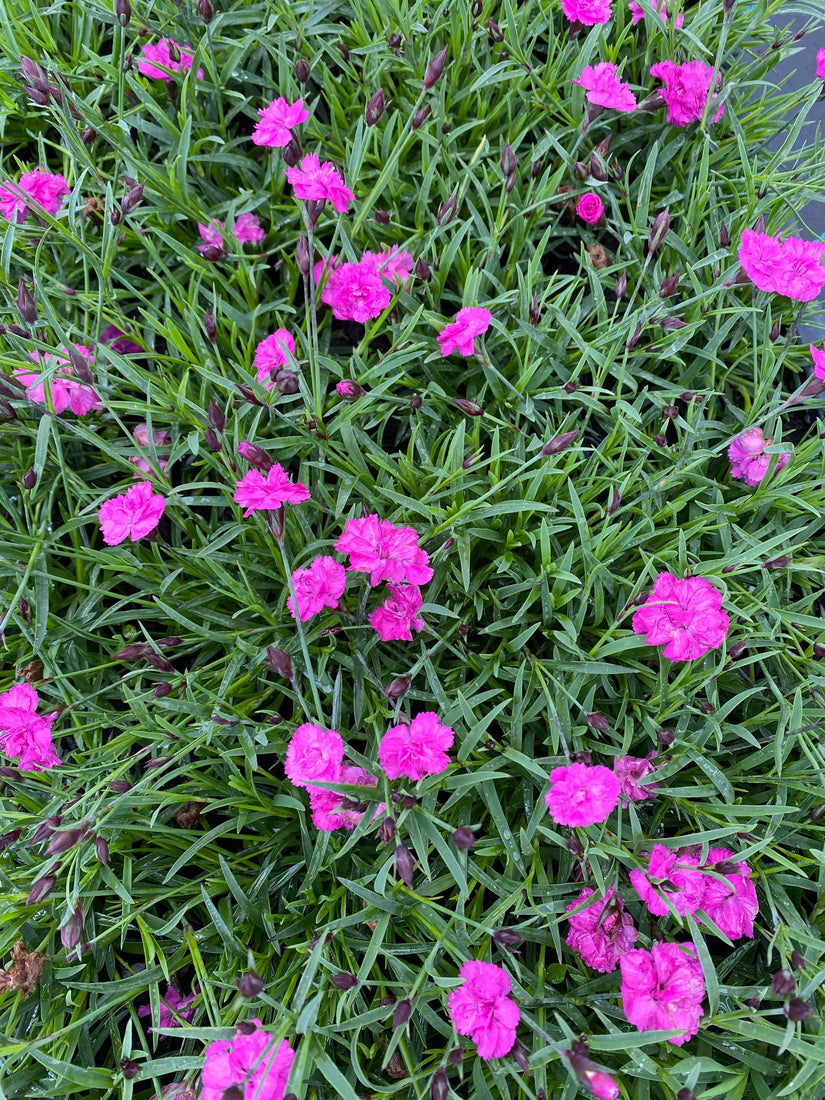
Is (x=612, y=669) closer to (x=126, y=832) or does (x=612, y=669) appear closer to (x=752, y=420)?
(x=752, y=420)

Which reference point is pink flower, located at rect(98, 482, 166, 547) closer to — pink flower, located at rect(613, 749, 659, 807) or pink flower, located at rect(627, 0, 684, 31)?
pink flower, located at rect(613, 749, 659, 807)

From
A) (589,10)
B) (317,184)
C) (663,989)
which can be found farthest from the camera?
(589,10)

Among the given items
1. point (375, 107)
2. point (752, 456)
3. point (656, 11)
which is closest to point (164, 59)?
point (375, 107)

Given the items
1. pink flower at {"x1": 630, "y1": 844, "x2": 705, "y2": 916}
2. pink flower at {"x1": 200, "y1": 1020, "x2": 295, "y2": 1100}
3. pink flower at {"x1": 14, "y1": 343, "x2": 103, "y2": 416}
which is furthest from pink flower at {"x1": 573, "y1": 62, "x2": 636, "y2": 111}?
pink flower at {"x1": 200, "y1": 1020, "x2": 295, "y2": 1100}

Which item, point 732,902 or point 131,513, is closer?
Result: point 732,902

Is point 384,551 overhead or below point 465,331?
below

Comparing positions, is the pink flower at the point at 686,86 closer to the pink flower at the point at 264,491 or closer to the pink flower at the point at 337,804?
the pink flower at the point at 264,491

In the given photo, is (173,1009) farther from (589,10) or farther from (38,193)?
(589,10)

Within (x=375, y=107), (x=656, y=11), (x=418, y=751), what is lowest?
(x=418, y=751)
